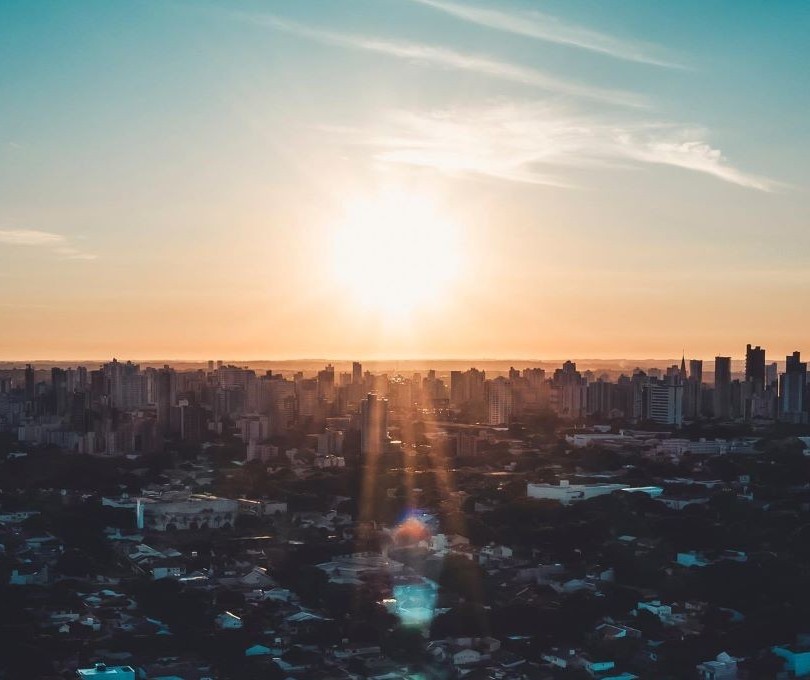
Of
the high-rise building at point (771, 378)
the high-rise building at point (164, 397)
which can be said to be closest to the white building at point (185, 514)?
the high-rise building at point (164, 397)

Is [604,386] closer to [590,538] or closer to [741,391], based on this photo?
[741,391]

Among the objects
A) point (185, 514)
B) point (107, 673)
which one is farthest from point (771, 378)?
point (107, 673)

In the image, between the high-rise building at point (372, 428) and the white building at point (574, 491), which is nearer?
the white building at point (574, 491)

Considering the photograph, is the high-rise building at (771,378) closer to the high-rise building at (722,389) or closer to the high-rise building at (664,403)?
the high-rise building at (722,389)

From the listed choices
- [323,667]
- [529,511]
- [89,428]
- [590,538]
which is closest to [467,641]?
[323,667]

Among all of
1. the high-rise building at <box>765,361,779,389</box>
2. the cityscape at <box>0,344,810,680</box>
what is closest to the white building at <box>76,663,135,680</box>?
the cityscape at <box>0,344,810,680</box>

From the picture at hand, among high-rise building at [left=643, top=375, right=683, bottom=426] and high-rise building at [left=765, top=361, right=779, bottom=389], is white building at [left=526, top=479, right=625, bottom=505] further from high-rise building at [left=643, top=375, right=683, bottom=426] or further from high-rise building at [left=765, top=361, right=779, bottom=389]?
high-rise building at [left=765, top=361, right=779, bottom=389]
